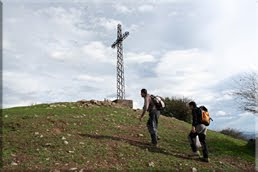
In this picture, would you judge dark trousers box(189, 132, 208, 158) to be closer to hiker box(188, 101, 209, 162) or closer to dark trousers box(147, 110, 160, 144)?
hiker box(188, 101, 209, 162)

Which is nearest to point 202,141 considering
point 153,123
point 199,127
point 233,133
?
point 199,127

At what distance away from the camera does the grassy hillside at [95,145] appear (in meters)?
10.5

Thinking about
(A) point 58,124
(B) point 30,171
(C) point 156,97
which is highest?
(C) point 156,97

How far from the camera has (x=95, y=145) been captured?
1204 centimetres

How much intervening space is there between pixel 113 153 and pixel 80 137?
1.89 m

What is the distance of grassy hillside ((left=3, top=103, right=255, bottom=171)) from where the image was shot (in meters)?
10.5

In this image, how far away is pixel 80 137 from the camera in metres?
12.9

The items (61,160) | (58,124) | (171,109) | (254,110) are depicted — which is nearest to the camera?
(61,160)

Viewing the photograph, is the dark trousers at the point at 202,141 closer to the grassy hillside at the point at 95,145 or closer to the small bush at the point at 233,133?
the grassy hillside at the point at 95,145

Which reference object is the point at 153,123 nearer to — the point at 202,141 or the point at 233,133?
the point at 202,141

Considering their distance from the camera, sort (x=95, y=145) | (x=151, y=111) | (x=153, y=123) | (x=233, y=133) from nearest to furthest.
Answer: (x=95, y=145) → (x=153, y=123) → (x=151, y=111) → (x=233, y=133)

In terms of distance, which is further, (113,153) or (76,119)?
(76,119)

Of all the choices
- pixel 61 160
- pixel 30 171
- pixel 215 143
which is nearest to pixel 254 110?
pixel 215 143

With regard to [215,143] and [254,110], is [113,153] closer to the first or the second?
[215,143]
